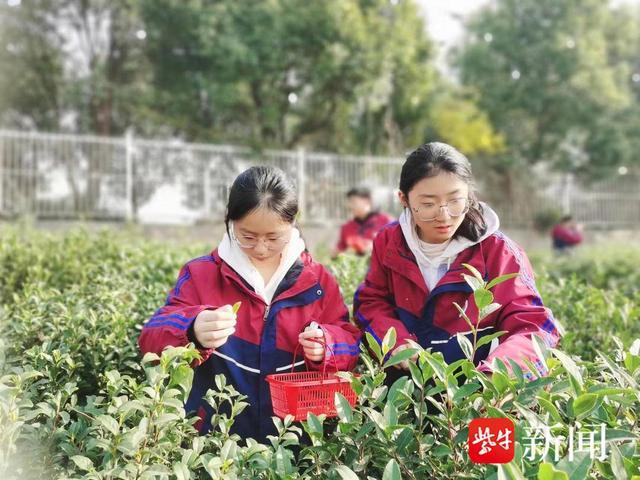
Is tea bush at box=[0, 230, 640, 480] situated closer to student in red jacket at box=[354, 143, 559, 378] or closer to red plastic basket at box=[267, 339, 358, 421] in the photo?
red plastic basket at box=[267, 339, 358, 421]

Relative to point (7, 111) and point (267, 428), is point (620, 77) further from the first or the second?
point (267, 428)

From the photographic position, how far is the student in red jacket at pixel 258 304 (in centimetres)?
173

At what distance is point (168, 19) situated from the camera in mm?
11781

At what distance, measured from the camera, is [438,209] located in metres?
1.78

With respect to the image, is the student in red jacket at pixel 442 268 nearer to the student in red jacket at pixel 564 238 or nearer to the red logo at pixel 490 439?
the red logo at pixel 490 439

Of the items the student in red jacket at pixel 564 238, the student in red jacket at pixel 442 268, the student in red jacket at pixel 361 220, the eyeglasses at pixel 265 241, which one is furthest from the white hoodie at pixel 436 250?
the student in red jacket at pixel 564 238

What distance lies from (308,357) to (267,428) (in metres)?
0.25

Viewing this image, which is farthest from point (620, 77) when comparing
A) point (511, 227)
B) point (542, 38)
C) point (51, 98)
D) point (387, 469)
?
point (387, 469)

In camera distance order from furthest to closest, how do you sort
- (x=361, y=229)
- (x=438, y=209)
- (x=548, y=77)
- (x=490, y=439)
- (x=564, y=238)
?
1. (x=548, y=77)
2. (x=564, y=238)
3. (x=361, y=229)
4. (x=438, y=209)
5. (x=490, y=439)

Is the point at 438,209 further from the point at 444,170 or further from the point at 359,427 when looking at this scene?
the point at 359,427

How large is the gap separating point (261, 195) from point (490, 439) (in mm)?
997

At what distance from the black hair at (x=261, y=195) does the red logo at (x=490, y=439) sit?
936 millimetres

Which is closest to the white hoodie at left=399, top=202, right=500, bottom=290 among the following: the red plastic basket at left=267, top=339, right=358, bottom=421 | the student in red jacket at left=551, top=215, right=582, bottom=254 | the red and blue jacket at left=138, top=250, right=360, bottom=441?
the red and blue jacket at left=138, top=250, right=360, bottom=441

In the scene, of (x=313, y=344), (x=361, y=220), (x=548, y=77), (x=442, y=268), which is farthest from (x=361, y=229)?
(x=548, y=77)
